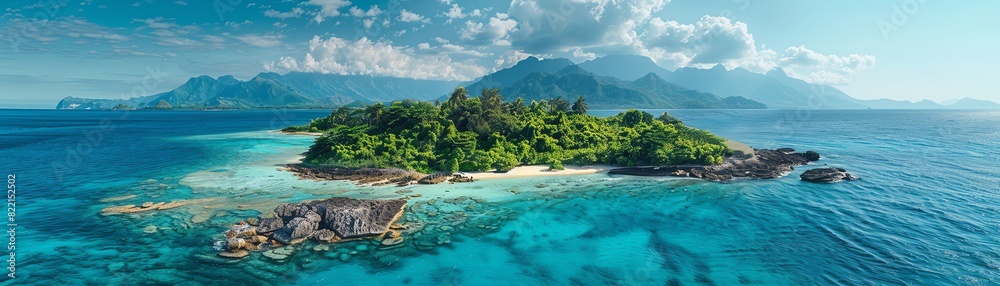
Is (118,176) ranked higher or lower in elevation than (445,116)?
lower

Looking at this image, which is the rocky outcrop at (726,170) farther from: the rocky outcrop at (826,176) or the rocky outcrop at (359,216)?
the rocky outcrop at (359,216)

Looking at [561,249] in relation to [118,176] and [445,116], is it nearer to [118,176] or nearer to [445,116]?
[445,116]

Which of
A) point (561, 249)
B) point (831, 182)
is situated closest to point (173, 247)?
point (561, 249)

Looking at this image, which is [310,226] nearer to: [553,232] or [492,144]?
[553,232]

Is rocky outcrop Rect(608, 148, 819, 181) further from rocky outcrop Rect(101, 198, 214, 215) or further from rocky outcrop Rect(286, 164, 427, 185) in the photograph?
rocky outcrop Rect(101, 198, 214, 215)

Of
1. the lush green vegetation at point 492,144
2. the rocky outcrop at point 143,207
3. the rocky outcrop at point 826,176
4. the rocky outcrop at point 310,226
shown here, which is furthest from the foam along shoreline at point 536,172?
the rocky outcrop at point 143,207

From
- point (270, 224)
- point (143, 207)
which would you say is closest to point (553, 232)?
point (270, 224)

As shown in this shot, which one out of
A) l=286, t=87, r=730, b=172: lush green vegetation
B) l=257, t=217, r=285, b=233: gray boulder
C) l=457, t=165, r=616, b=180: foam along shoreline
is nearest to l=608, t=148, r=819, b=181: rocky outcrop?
l=286, t=87, r=730, b=172: lush green vegetation


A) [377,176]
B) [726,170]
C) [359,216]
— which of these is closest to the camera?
[359,216]
